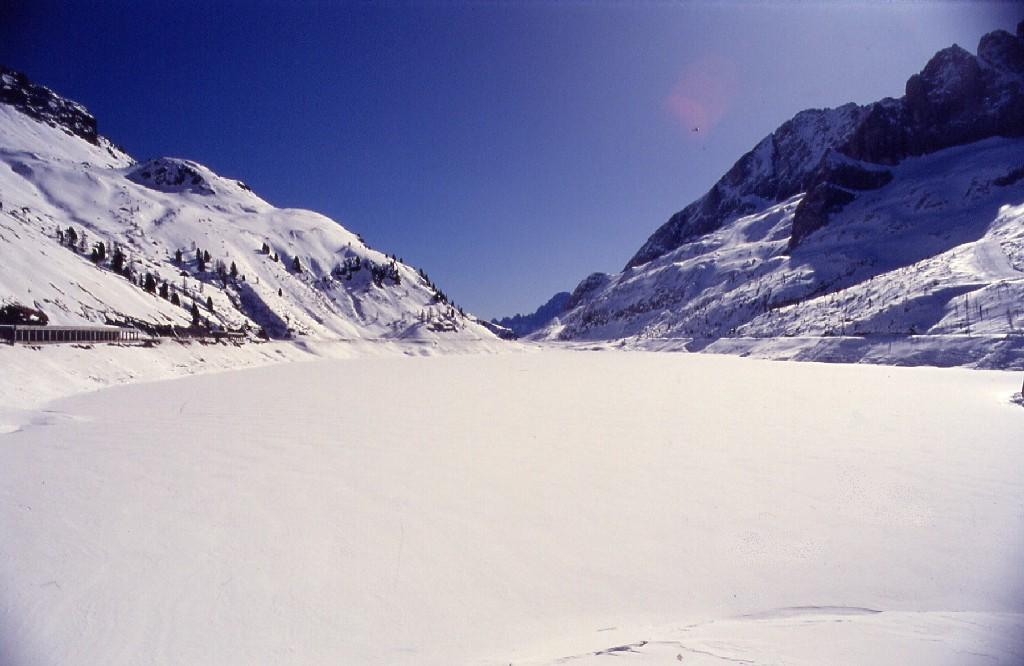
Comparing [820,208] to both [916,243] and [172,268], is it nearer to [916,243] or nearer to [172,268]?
[916,243]

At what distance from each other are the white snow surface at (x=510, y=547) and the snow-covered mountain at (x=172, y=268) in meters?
55.2

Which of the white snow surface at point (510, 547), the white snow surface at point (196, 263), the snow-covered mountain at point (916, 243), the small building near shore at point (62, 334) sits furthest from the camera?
the snow-covered mountain at point (916, 243)

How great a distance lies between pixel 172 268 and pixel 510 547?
488 ft

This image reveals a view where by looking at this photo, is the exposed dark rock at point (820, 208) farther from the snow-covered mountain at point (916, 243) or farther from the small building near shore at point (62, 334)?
the small building near shore at point (62, 334)

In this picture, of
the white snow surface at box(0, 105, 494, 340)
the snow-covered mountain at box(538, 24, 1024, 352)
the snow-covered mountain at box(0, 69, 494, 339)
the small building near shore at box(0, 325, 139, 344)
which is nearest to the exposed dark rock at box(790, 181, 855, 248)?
the snow-covered mountain at box(538, 24, 1024, 352)

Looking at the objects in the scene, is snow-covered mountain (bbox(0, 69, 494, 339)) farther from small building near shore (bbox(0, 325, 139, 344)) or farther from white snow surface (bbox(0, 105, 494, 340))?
small building near shore (bbox(0, 325, 139, 344))

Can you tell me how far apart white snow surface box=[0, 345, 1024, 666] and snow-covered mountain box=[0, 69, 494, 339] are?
181ft

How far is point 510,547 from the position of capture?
28.4 ft

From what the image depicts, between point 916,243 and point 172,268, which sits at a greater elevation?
point 916,243

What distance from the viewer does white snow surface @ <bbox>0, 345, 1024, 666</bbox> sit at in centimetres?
597

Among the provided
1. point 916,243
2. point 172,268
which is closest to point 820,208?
point 916,243

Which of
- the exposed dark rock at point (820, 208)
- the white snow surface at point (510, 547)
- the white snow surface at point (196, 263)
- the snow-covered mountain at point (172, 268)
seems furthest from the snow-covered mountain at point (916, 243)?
the snow-covered mountain at point (172, 268)

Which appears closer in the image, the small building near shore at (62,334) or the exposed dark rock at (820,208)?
the small building near shore at (62,334)

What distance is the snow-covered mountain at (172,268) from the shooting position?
197ft
